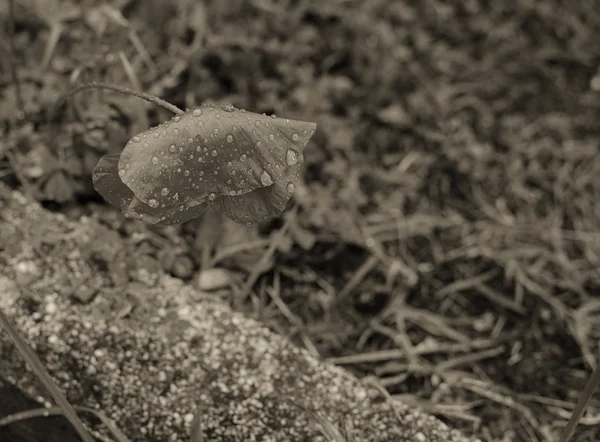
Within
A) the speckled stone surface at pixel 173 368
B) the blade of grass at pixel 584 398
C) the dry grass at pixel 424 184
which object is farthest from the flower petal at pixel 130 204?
the blade of grass at pixel 584 398

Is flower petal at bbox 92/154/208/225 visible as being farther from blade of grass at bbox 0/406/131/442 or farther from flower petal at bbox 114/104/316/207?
blade of grass at bbox 0/406/131/442

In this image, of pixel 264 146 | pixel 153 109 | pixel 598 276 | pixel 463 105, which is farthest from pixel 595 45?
pixel 264 146

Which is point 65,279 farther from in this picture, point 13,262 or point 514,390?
point 514,390

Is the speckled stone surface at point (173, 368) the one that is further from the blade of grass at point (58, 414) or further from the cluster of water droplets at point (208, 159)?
the cluster of water droplets at point (208, 159)

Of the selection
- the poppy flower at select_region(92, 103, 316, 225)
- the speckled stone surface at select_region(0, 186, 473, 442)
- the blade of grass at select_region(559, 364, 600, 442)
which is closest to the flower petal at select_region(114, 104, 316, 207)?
the poppy flower at select_region(92, 103, 316, 225)

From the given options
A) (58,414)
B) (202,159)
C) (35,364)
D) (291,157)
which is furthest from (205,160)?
(58,414)
